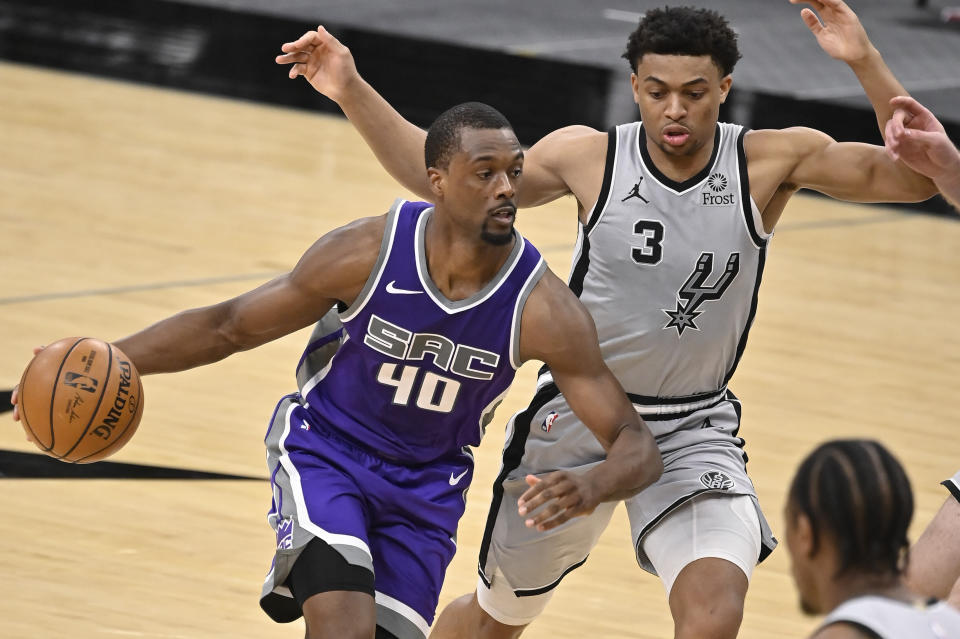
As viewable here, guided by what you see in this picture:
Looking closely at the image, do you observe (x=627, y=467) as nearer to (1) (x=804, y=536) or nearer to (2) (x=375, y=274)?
(2) (x=375, y=274)

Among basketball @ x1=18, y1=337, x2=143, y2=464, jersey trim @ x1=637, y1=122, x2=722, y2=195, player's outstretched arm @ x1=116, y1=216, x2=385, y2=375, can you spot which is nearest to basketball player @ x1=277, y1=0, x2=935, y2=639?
jersey trim @ x1=637, y1=122, x2=722, y2=195

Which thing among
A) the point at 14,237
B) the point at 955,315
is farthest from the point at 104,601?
the point at 955,315

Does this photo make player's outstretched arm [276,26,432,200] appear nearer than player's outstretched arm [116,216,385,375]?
No

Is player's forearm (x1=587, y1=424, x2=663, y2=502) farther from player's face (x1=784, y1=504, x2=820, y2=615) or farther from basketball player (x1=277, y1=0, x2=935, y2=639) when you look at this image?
player's face (x1=784, y1=504, x2=820, y2=615)

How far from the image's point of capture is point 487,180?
3695 millimetres

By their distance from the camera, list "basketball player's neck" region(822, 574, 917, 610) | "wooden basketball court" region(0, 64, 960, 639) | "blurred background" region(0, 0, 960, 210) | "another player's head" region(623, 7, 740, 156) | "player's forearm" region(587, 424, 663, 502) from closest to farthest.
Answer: "basketball player's neck" region(822, 574, 917, 610)
"player's forearm" region(587, 424, 663, 502)
"another player's head" region(623, 7, 740, 156)
"wooden basketball court" region(0, 64, 960, 639)
"blurred background" region(0, 0, 960, 210)

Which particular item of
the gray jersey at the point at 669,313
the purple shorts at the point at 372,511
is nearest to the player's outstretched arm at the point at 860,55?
the gray jersey at the point at 669,313

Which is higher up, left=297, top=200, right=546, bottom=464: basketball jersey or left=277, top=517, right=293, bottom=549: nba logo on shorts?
left=297, top=200, right=546, bottom=464: basketball jersey

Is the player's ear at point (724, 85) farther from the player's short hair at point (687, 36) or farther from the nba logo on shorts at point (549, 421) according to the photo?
the nba logo on shorts at point (549, 421)

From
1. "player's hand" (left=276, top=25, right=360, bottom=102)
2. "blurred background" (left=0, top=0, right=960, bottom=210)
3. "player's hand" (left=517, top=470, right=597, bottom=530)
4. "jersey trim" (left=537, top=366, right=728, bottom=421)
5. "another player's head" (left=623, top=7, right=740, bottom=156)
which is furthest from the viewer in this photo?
"blurred background" (left=0, top=0, right=960, bottom=210)

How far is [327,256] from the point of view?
3777 mm

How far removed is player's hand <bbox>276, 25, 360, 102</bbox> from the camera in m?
4.37

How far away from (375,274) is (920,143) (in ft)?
4.65

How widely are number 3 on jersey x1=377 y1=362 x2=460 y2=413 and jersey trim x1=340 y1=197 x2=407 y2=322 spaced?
0.15m
